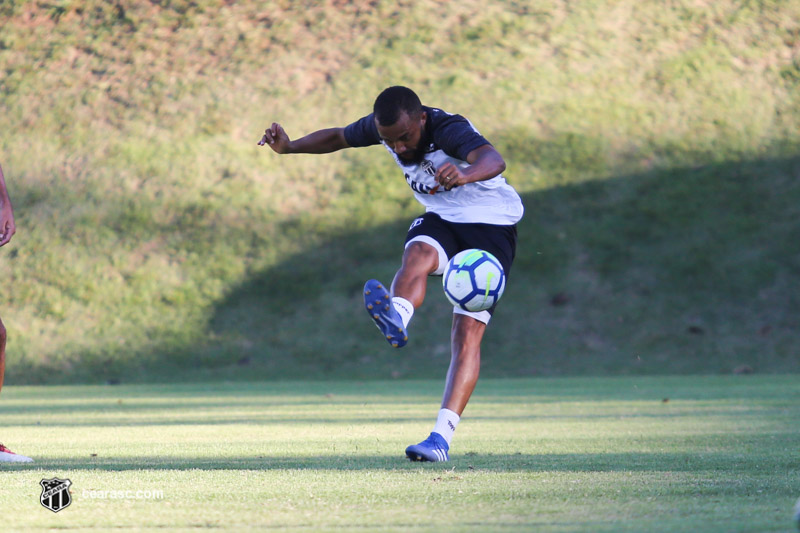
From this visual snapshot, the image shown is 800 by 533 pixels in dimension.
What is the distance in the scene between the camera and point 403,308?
4.67 meters

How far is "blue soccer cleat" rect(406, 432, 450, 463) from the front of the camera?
4594 millimetres

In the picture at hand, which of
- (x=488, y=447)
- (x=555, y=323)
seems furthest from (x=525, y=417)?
(x=555, y=323)

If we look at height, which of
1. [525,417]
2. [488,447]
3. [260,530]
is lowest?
[525,417]

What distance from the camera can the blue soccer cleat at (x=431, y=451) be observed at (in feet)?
15.1

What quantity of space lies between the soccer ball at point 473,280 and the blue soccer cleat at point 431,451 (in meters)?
0.64

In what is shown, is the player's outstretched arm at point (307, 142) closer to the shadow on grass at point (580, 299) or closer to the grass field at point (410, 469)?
the grass field at point (410, 469)

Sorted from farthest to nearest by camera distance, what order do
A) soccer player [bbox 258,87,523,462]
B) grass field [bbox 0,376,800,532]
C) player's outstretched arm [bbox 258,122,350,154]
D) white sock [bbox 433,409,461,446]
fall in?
player's outstretched arm [bbox 258,122,350,154], white sock [bbox 433,409,461,446], soccer player [bbox 258,87,523,462], grass field [bbox 0,376,800,532]

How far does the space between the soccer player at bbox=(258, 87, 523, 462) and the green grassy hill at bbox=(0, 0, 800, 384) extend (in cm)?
1316

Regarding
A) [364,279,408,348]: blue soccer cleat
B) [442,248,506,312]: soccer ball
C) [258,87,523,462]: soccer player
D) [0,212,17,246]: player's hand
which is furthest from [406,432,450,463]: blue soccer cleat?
[0,212,17,246]: player's hand

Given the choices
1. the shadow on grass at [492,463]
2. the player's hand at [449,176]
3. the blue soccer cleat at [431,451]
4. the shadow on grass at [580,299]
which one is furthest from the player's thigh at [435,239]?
the shadow on grass at [580,299]

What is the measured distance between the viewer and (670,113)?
846 inches

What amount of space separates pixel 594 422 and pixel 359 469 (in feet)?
11.4

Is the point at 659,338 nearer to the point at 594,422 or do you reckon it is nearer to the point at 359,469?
the point at 594,422

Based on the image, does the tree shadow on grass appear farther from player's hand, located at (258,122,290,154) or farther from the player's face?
the player's face
